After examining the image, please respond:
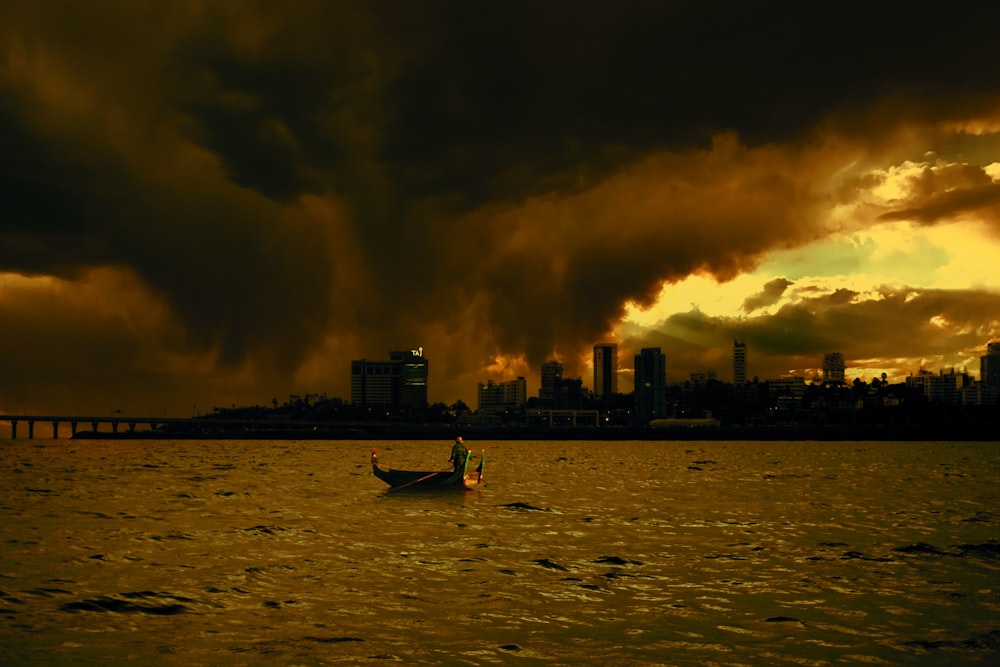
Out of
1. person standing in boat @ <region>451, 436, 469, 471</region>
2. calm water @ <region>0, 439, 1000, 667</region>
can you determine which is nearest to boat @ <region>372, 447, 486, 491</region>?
person standing in boat @ <region>451, 436, 469, 471</region>

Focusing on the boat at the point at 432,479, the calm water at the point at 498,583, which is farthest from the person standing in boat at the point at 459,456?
the calm water at the point at 498,583

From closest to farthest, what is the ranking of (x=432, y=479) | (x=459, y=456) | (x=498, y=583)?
(x=498, y=583) < (x=432, y=479) < (x=459, y=456)

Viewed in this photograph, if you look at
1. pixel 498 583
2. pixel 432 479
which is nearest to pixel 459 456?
pixel 432 479

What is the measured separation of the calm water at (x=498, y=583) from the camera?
707 inches

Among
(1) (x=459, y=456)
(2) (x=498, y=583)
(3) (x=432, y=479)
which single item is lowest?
(2) (x=498, y=583)

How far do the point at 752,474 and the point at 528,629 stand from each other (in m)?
72.0

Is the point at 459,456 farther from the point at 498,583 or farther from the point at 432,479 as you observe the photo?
the point at 498,583

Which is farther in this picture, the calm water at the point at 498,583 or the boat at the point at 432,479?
the boat at the point at 432,479

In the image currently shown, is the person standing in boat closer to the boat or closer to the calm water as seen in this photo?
the boat

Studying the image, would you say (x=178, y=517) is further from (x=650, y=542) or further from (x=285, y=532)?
(x=650, y=542)

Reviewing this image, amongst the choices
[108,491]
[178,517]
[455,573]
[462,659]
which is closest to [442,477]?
[178,517]

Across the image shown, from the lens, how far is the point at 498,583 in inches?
990

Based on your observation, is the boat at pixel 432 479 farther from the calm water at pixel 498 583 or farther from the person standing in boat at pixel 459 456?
the calm water at pixel 498 583

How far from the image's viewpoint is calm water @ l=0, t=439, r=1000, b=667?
58.9 ft
